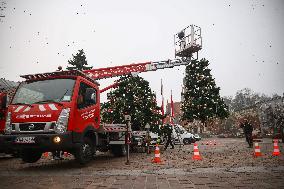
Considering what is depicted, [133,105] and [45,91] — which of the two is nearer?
[45,91]

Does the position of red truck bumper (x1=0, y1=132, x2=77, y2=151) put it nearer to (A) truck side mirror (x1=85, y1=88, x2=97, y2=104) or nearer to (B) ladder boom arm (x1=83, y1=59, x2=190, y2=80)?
(A) truck side mirror (x1=85, y1=88, x2=97, y2=104)

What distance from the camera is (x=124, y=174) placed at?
7648mm

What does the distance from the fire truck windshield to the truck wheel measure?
5.26 ft

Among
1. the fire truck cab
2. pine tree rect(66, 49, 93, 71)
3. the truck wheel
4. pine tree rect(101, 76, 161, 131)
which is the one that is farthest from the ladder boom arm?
pine tree rect(66, 49, 93, 71)

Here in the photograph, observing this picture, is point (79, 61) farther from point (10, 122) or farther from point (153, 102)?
point (10, 122)

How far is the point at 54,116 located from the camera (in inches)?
323

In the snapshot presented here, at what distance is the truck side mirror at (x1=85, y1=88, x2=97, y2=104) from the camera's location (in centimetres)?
957

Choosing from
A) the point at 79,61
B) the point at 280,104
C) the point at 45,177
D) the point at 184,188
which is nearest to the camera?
the point at 184,188

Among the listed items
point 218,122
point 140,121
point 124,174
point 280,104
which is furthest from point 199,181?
point 218,122

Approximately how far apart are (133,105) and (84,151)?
24.9 ft

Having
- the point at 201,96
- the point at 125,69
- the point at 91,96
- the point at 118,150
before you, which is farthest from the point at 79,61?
the point at 91,96

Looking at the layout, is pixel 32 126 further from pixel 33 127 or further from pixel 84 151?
pixel 84 151

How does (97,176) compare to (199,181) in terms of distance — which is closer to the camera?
(199,181)

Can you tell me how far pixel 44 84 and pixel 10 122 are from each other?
163 cm
